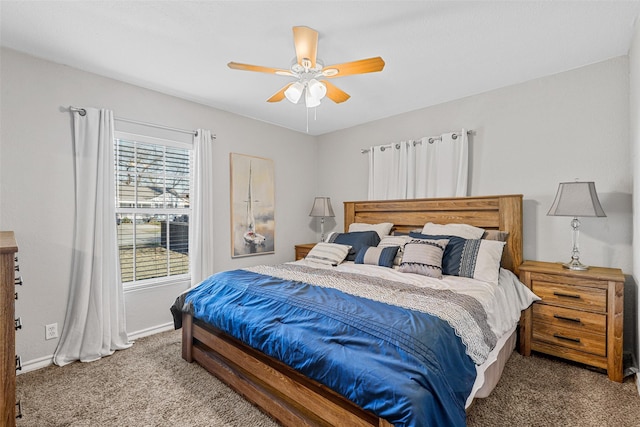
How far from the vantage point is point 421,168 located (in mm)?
3650

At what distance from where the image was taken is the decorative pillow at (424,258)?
254 cm

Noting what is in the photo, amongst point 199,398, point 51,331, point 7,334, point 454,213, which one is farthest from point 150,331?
point 454,213

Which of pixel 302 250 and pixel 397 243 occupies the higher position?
pixel 397 243

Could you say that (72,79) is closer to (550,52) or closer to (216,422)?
(216,422)

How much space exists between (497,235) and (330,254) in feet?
5.33

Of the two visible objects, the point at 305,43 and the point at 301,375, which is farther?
the point at 305,43

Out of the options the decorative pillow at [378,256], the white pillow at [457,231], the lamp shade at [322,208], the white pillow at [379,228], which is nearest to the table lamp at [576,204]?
the white pillow at [457,231]

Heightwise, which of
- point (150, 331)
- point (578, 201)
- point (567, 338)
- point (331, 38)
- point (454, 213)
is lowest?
point (150, 331)

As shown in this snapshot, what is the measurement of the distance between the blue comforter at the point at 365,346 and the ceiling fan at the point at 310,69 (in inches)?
58.8

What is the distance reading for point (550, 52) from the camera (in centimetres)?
245

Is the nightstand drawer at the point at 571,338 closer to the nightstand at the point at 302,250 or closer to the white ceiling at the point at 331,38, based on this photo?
the white ceiling at the point at 331,38

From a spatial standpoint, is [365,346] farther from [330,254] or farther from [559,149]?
[559,149]

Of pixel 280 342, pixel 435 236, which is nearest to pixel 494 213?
pixel 435 236

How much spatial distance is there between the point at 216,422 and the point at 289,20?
8.40 ft
